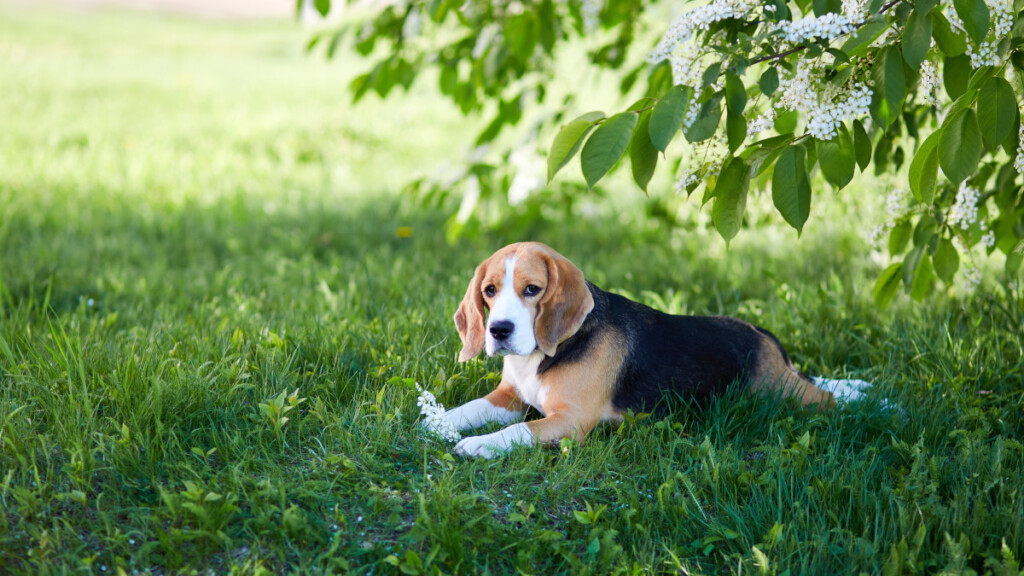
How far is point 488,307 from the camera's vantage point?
137 inches

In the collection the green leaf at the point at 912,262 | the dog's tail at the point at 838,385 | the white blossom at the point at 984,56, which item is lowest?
the dog's tail at the point at 838,385

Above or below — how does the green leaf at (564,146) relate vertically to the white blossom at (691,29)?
below

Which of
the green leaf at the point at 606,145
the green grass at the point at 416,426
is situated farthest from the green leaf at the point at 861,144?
the green grass at the point at 416,426

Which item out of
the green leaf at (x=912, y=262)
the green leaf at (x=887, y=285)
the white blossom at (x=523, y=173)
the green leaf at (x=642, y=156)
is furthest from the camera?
the white blossom at (x=523, y=173)

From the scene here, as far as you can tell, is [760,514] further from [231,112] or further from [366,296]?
[231,112]

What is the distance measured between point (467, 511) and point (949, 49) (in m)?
2.14

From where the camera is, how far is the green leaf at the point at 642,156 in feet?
8.63

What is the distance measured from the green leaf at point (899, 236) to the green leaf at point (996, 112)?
1593mm

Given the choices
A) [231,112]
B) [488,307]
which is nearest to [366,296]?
[488,307]

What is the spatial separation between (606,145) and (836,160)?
811 millimetres

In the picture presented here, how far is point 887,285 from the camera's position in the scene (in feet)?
13.4

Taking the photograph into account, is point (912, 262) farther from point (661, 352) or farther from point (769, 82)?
point (769, 82)

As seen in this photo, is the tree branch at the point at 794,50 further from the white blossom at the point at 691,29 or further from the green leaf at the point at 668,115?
the green leaf at the point at 668,115

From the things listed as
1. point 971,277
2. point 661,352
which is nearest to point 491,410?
point 661,352
